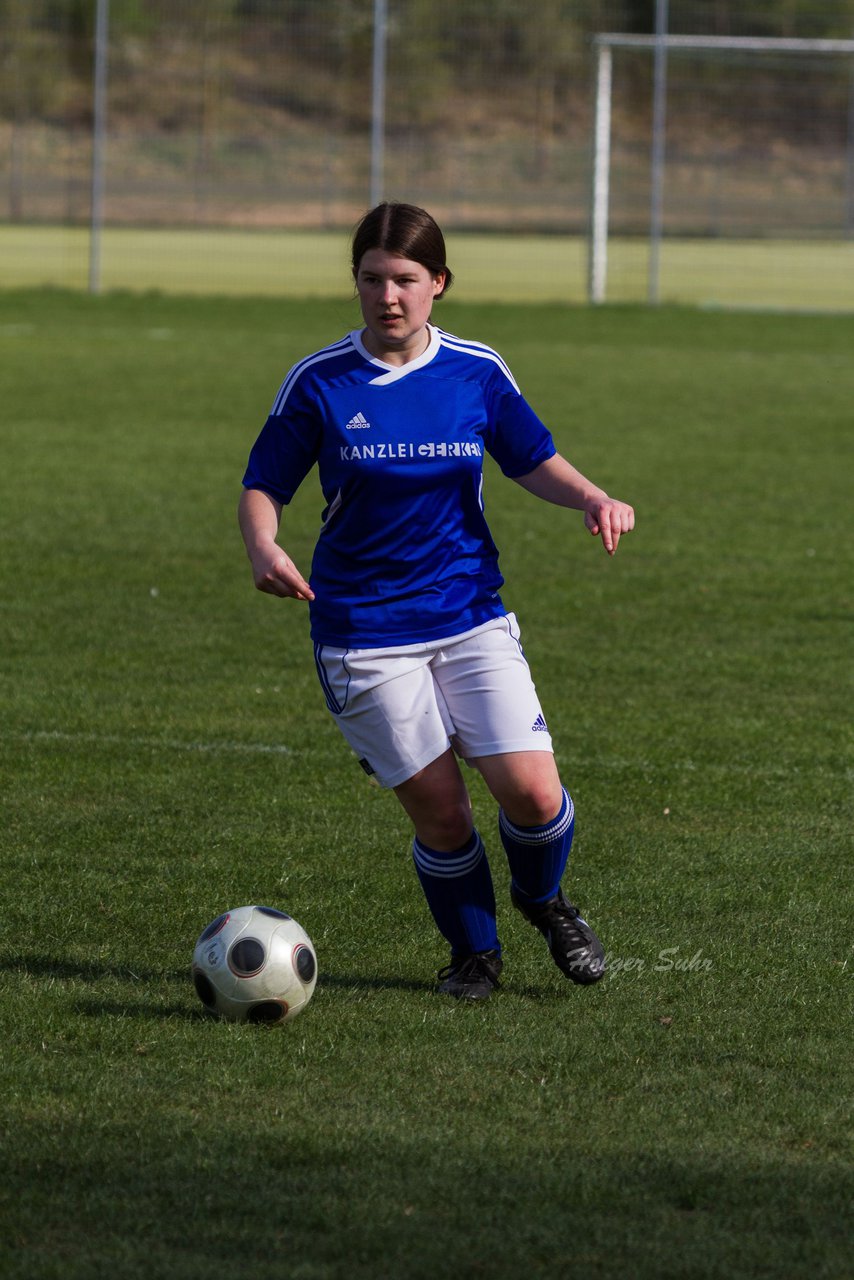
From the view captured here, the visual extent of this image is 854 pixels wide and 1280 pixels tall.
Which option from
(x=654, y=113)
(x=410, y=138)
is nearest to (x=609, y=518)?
(x=654, y=113)

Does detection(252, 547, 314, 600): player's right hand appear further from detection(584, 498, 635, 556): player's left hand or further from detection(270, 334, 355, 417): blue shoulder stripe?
detection(584, 498, 635, 556): player's left hand

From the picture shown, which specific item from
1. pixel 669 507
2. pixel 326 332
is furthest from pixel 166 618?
pixel 326 332

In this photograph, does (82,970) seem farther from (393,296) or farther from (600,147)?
(600,147)

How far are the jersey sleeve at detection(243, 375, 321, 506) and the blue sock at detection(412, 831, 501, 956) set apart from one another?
88 centimetres

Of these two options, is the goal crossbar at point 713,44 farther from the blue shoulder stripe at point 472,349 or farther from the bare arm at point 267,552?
the bare arm at point 267,552

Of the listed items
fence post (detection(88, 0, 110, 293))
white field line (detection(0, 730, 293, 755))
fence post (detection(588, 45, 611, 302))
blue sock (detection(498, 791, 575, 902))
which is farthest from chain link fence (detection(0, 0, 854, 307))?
blue sock (detection(498, 791, 575, 902))

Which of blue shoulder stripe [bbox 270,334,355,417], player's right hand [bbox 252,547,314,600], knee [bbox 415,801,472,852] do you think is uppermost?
blue shoulder stripe [bbox 270,334,355,417]

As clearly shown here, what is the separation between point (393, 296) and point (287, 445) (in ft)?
1.30

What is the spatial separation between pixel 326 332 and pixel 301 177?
15869 mm

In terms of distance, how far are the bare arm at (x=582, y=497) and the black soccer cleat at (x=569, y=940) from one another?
823 millimetres

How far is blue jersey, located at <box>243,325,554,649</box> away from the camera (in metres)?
4.06

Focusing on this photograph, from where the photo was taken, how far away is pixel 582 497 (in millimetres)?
4211

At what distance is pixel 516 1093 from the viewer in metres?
3.71

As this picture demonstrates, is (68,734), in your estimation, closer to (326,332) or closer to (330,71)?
(326,332)
